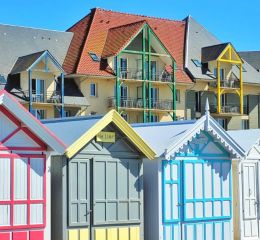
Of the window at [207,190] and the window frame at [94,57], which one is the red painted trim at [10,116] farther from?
the window frame at [94,57]

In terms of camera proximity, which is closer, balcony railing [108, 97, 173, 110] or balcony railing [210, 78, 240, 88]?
balcony railing [108, 97, 173, 110]

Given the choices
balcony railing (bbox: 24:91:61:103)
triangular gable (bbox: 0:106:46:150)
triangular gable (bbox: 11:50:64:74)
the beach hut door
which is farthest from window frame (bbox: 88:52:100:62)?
triangular gable (bbox: 0:106:46:150)

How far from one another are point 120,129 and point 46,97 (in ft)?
109

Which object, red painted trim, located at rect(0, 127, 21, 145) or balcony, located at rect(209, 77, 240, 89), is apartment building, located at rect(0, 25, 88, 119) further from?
red painted trim, located at rect(0, 127, 21, 145)

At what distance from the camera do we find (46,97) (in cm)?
5269

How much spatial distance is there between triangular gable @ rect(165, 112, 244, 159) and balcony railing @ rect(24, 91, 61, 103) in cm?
3070

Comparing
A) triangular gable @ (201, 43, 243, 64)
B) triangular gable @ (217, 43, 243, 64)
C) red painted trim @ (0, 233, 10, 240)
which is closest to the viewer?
red painted trim @ (0, 233, 10, 240)

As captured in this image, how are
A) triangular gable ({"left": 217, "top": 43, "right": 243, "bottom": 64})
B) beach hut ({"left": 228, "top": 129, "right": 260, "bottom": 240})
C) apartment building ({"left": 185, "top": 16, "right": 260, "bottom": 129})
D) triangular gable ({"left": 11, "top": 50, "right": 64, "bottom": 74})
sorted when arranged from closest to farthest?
beach hut ({"left": 228, "top": 129, "right": 260, "bottom": 240}) < triangular gable ({"left": 11, "top": 50, "right": 64, "bottom": 74}) < apartment building ({"left": 185, "top": 16, "right": 260, "bottom": 129}) < triangular gable ({"left": 217, "top": 43, "right": 243, "bottom": 64})

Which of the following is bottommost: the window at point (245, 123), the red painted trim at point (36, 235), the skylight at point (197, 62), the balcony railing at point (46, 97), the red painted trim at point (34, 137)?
the red painted trim at point (36, 235)

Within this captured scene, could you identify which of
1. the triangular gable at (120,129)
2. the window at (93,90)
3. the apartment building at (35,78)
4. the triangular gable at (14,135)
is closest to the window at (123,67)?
the window at (93,90)

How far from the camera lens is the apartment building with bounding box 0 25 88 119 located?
52.0 m

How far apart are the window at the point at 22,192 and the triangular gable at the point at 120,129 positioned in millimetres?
A: 895

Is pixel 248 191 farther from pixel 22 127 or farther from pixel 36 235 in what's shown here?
pixel 22 127

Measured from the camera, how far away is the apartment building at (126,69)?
5588 cm
